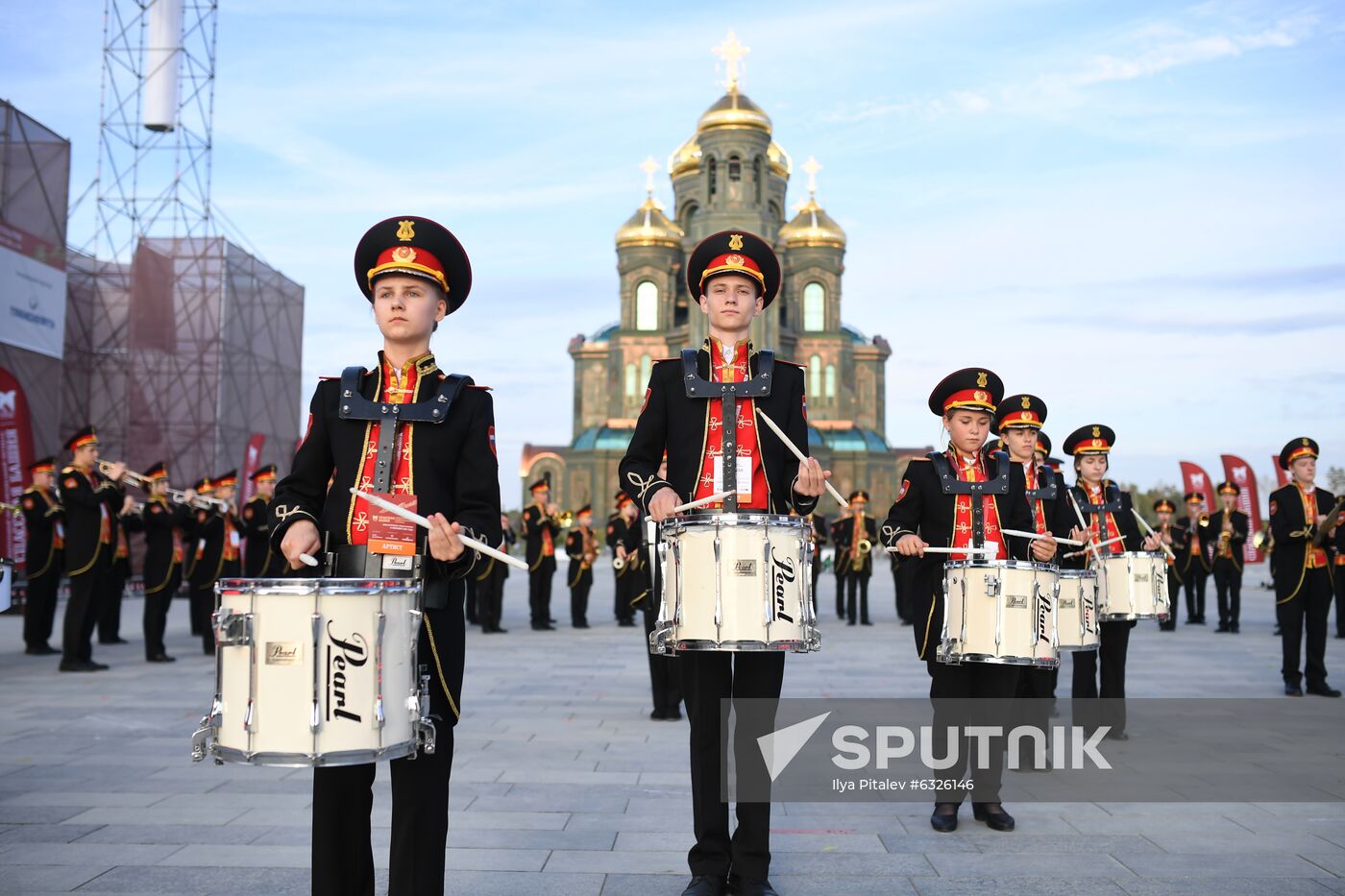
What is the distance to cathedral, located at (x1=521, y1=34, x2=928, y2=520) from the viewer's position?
63.1 meters

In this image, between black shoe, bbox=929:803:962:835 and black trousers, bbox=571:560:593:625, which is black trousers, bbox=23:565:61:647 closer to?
black trousers, bbox=571:560:593:625

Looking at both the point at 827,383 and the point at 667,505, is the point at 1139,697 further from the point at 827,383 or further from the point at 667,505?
the point at 827,383

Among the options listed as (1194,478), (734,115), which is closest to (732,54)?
(734,115)

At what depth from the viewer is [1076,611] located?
21.5ft

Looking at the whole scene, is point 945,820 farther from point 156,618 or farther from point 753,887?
point 156,618

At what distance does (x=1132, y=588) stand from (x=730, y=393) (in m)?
5.11

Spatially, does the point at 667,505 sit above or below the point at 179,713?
above

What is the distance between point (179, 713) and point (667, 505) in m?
6.41

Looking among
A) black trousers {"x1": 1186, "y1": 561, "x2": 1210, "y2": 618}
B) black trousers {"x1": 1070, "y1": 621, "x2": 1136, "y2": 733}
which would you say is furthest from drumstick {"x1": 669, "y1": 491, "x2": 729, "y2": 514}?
black trousers {"x1": 1186, "y1": 561, "x2": 1210, "y2": 618}

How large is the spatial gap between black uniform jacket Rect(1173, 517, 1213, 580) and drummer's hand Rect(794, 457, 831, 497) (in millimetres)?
17858

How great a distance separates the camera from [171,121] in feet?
111

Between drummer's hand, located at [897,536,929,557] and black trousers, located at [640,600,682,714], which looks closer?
drummer's hand, located at [897,536,929,557]

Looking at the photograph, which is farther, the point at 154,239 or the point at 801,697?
the point at 154,239

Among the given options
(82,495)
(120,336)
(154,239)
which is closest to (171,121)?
(154,239)
